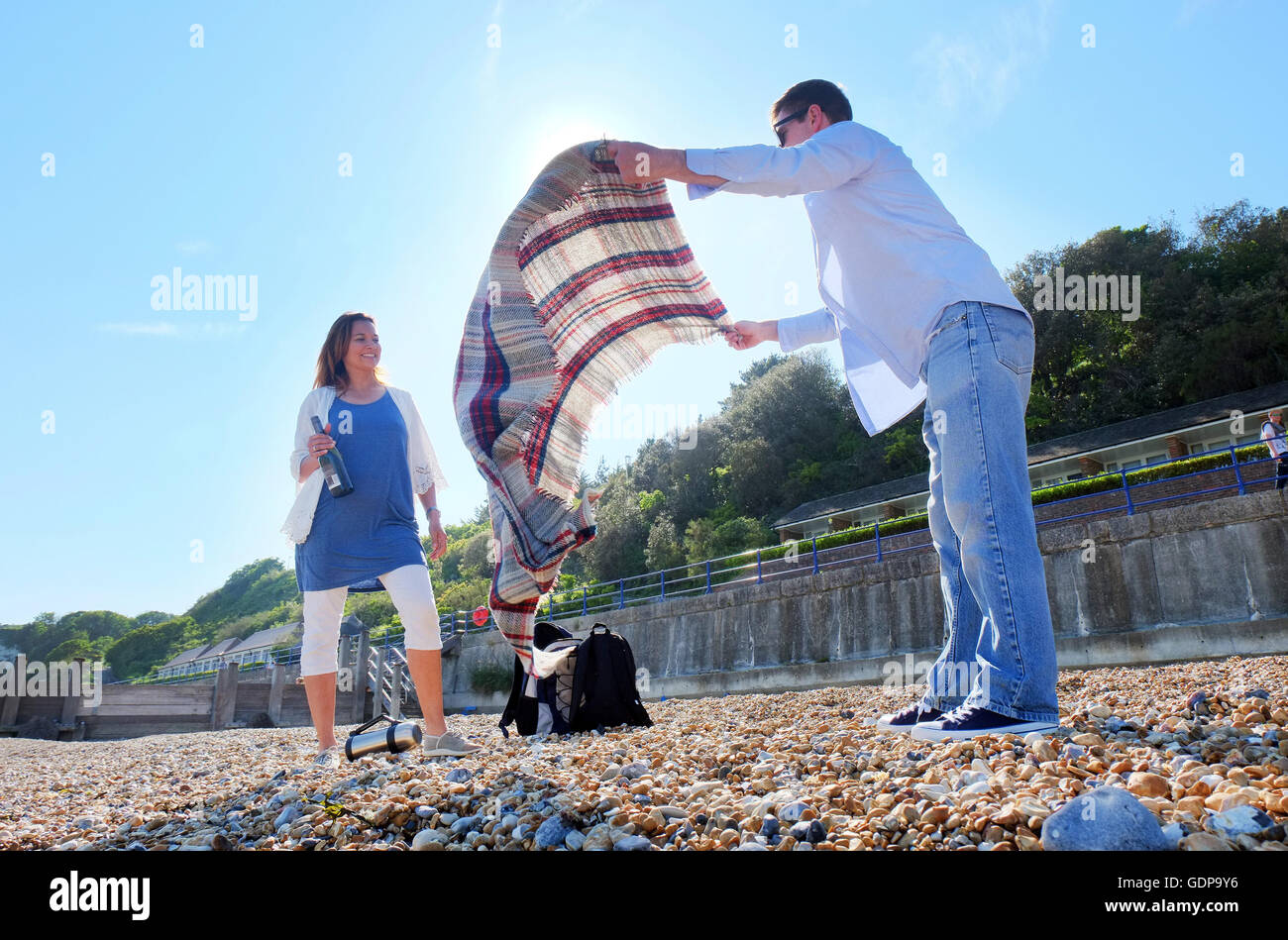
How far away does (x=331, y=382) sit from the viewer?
394 centimetres

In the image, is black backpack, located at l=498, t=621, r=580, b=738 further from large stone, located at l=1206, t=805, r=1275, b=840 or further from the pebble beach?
large stone, located at l=1206, t=805, r=1275, b=840

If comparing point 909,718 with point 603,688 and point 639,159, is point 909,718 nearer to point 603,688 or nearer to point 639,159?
point 639,159

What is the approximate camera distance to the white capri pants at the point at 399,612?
3.50 meters

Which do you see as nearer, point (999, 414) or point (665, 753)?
point (999, 414)

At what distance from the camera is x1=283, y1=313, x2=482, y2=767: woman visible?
3.53 meters

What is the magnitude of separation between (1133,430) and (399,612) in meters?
25.7

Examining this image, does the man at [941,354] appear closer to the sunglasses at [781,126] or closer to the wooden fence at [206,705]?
the sunglasses at [781,126]

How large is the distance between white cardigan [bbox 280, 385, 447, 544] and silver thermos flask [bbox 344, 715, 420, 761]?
3.29 feet
